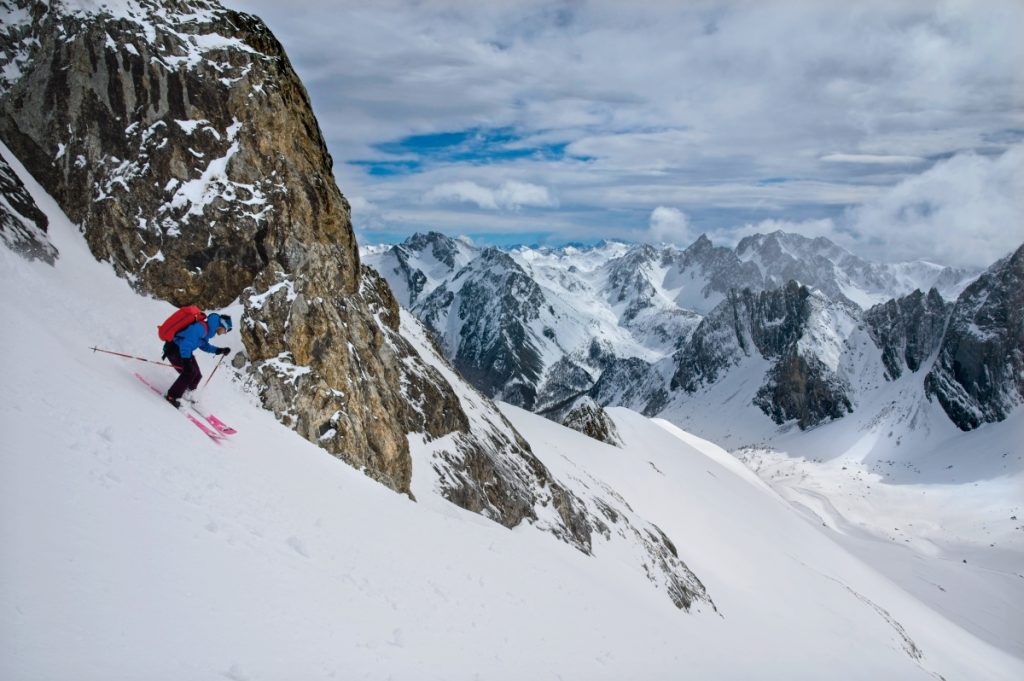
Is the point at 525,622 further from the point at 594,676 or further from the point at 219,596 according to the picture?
the point at 219,596

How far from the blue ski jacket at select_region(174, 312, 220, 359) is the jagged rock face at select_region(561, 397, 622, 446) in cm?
4971

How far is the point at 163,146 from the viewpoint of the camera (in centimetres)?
2017

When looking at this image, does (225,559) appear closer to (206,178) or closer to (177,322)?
(177,322)

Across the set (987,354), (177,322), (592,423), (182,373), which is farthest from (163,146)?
(987,354)

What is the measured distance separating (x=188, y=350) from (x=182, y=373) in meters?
0.54

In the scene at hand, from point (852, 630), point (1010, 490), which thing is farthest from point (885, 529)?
point (852, 630)

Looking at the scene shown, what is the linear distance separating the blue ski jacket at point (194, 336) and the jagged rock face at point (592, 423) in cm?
4971

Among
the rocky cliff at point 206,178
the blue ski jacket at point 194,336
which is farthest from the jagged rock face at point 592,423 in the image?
the blue ski jacket at point 194,336

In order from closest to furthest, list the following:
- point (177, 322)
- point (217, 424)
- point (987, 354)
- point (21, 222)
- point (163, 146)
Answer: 1. point (217, 424)
2. point (177, 322)
3. point (21, 222)
4. point (163, 146)
5. point (987, 354)

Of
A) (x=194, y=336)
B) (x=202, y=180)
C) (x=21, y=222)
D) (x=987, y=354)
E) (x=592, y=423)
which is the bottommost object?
(x=987, y=354)

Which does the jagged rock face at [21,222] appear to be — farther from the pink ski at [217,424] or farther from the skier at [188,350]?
the pink ski at [217,424]

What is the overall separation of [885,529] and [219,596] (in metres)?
141

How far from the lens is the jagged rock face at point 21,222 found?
626 inches

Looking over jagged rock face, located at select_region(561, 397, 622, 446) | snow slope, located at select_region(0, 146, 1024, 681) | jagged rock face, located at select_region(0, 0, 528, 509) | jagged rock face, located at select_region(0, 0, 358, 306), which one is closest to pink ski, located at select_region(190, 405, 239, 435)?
snow slope, located at select_region(0, 146, 1024, 681)
